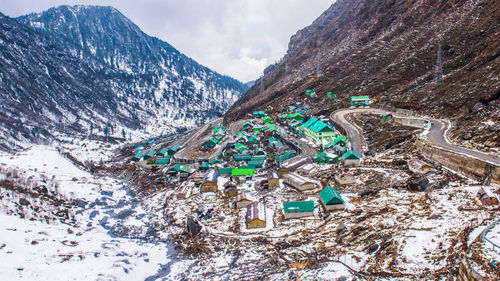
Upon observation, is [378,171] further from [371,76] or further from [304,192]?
[371,76]

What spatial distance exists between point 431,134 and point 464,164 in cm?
1259

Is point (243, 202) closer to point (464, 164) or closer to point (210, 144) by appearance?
point (464, 164)

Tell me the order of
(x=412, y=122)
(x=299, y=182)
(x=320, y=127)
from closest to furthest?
(x=299, y=182) < (x=412, y=122) < (x=320, y=127)

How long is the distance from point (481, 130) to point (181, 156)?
52.4 metres

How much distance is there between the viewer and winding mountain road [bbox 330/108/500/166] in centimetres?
2758

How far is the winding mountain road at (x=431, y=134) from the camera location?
27.6 metres

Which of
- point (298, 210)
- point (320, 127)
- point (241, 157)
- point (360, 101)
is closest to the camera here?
point (298, 210)

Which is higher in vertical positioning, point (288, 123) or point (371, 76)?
point (371, 76)

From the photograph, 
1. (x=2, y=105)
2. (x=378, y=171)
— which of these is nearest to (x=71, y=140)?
(x=2, y=105)

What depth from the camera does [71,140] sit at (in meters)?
128

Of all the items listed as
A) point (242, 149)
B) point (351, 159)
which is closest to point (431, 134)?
point (351, 159)

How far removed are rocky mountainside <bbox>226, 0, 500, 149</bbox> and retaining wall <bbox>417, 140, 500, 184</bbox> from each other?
356 centimetres

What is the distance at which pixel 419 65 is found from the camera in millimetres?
75688

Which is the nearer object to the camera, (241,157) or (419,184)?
(419,184)
